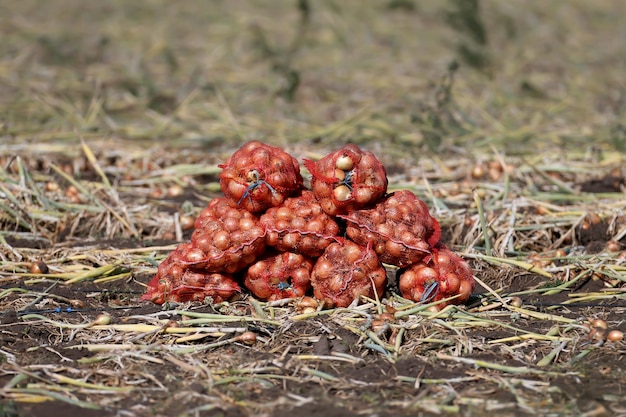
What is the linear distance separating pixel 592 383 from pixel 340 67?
6525 millimetres

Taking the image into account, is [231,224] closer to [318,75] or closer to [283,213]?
[283,213]

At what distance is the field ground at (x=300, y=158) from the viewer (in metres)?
3.18

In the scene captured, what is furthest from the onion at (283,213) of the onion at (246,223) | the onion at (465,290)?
the onion at (465,290)

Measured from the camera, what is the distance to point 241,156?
3875mm

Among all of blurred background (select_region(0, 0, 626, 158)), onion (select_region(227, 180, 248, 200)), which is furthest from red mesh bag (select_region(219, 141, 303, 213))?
blurred background (select_region(0, 0, 626, 158))

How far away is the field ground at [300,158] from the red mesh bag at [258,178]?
462mm

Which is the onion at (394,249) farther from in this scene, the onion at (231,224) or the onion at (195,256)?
the onion at (195,256)

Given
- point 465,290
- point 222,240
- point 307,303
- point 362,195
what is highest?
point 362,195

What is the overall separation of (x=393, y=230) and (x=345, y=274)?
28cm

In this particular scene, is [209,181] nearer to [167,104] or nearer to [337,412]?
[167,104]

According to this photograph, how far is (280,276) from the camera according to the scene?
12.7ft

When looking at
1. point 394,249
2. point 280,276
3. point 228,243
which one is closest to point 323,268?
point 280,276

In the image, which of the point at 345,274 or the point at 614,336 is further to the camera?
the point at 345,274

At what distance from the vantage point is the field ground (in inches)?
125
